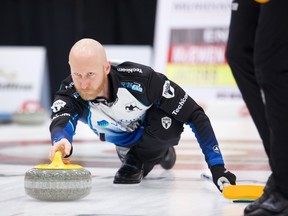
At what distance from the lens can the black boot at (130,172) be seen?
2.76 metres

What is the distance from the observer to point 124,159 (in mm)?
2939

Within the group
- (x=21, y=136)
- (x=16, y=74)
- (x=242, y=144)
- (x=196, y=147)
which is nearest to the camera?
(x=196, y=147)

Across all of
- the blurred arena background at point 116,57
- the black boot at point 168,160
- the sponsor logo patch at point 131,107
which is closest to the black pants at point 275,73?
the sponsor logo patch at point 131,107

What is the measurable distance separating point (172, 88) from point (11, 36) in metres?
7.07

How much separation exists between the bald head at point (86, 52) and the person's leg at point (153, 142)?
0.51m

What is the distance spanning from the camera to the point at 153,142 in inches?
112

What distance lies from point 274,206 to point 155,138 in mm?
1052

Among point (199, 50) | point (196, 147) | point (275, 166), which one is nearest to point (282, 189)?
point (275, 166)

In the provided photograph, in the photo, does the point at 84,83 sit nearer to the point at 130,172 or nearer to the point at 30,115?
the point at 130,172

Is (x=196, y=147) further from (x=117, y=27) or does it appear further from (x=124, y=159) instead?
(x=117, y=27)

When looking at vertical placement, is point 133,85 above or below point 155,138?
above

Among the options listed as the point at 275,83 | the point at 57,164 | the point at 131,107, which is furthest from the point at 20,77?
the point at 275,83

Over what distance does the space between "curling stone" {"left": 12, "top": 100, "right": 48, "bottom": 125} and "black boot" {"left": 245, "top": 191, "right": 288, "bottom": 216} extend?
5464 millimetres

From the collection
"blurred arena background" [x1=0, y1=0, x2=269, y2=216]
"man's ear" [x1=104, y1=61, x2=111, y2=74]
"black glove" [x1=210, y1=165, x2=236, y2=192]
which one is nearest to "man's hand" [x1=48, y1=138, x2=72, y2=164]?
"man's ear" [x1=104, y1=61, x2=111, y2=74]
